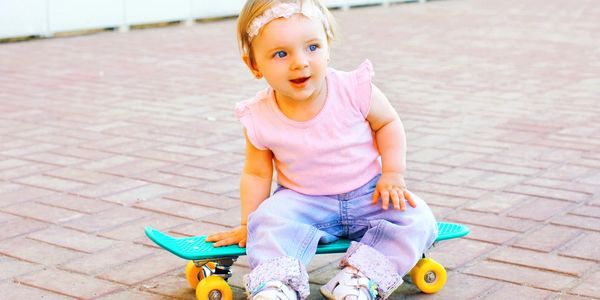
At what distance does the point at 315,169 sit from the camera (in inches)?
116

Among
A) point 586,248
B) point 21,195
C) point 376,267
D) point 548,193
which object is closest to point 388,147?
point 376,267

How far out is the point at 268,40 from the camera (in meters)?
2.83

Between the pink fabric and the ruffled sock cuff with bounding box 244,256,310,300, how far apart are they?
30cm

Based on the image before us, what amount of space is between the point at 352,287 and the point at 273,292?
228 mm

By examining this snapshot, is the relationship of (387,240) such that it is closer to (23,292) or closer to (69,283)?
(69,283)

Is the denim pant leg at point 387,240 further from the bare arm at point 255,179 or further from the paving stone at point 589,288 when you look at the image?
the paving stone at point 589,288

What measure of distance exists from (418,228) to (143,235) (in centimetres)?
114

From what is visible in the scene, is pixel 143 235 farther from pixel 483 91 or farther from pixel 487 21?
pixel 487 21

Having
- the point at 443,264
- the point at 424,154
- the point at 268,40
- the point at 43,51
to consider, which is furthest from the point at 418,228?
the point at 43,51

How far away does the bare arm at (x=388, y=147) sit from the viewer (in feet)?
9.59

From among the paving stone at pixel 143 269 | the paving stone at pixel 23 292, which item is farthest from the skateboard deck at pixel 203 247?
the paving stone at pixel 23 292

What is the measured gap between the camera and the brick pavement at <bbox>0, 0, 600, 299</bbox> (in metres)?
3.21

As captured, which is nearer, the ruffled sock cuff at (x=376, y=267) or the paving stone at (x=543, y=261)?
the ruffled sock cuff at (x=376, y=267)

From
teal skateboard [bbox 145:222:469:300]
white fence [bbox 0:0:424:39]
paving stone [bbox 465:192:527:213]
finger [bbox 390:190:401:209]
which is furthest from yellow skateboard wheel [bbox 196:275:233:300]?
white fence [bbox 0:0:424:39]
